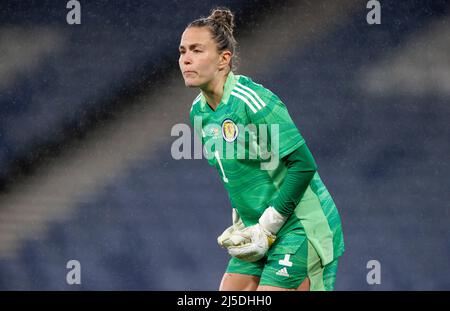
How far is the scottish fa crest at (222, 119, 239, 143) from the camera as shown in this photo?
3.30m

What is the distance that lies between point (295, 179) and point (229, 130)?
30 cm

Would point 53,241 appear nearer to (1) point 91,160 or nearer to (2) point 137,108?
(1) point 91,160

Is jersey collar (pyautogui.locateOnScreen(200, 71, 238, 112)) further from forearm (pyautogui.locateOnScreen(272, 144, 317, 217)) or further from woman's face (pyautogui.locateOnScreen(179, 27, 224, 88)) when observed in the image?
forearm (pyautogui.locateOnScreen(272, 144, 317, 217))

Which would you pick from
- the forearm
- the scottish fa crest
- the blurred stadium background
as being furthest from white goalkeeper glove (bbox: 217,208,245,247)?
the blurred stadium background

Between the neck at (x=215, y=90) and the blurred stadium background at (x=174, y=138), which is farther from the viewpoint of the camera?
the blurred stadium background at (x=174, y=138)

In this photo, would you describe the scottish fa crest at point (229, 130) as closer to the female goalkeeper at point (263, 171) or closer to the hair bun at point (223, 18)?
the female goalkeeper at point (263, 171)

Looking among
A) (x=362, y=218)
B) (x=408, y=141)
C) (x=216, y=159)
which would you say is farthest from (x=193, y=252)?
(x=216, y=159)

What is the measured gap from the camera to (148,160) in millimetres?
5680

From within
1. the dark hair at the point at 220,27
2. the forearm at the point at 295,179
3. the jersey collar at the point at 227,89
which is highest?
the dark hair at the point at 220,27

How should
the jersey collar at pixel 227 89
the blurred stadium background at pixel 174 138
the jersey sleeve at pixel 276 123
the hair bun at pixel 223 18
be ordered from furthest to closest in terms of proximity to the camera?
the blurred stadium background at pixel 174 138 < the hair bun at pixel 223 18 < the jersey collar at pixel 227 89 < the jersey sleeve at pixel 276 123

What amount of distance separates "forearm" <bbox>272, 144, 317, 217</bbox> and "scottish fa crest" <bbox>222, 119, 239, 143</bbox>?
0.20 meters

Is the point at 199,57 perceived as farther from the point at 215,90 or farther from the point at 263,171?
the point at 263,171

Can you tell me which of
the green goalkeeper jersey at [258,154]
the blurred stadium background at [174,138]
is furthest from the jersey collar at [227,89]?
the blurred stadium background at [174,138]

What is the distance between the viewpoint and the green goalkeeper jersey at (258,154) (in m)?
3.25
